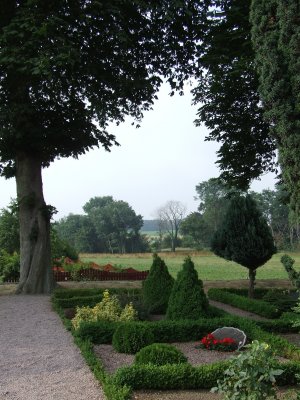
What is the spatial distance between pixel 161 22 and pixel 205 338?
37.6 ft

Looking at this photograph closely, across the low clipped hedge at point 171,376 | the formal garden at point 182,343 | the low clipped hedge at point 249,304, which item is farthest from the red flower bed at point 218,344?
the low clipped hedge at point 249,304

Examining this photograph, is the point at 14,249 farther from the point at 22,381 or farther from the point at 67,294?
the point at 22,381

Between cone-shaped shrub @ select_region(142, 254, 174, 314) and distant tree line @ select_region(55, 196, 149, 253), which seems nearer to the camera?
cone-shaped shrub @ select_region(142, 254, 174, 314)

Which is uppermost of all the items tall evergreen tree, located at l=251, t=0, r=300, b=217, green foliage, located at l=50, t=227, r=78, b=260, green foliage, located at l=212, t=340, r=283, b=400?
tall evergreen tree, located at l=251, t=0, r=300, b=217

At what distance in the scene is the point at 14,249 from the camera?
2686cm

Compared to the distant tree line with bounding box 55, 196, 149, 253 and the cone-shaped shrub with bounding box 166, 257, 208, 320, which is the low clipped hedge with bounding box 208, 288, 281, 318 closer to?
the cone-shaped shrub with bounding box 166, 257, 208, 320

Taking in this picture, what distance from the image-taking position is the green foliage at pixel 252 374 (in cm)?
413

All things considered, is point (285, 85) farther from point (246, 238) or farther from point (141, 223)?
point (141, 223)

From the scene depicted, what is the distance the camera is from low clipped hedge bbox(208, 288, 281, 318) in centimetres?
1202

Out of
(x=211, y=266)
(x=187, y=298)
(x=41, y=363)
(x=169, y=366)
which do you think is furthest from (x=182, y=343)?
(x=211, y=266)

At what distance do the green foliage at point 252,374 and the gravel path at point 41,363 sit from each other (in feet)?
6.10

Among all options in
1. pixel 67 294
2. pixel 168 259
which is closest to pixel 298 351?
pixel 67 294

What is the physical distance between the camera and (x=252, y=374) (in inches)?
163

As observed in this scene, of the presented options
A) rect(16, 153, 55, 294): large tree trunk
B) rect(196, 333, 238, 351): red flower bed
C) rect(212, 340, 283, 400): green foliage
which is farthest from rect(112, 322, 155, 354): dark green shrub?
rect(16, 153, 55, 294): large tree trunk
